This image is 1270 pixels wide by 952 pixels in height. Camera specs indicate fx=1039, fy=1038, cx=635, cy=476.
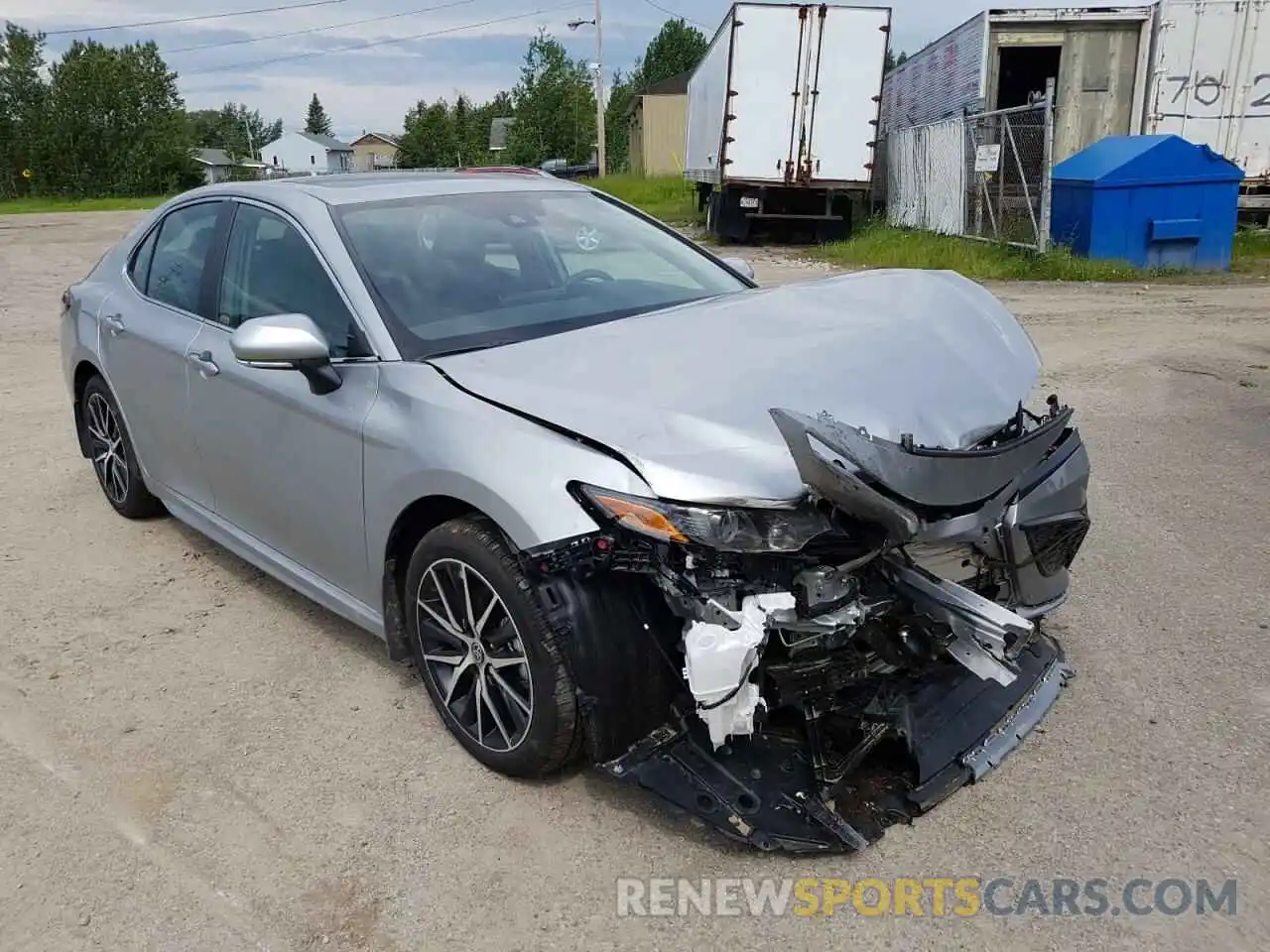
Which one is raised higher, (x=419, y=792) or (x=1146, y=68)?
Answer: (x=1146, y=68)

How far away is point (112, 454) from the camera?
5.18 meters

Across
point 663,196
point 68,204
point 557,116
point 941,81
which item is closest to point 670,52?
point 557,116

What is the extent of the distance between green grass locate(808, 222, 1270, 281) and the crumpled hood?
1035 centimetres

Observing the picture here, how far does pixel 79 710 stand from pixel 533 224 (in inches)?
94.3

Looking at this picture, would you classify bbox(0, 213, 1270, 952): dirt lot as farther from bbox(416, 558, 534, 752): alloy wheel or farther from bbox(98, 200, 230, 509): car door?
bbox(98, 200, 230, 509): car door

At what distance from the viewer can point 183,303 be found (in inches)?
171

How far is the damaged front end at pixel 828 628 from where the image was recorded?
2529mm

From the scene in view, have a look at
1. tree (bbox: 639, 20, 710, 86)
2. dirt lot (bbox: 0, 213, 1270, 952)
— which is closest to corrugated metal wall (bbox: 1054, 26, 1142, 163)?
dirt lot (bbox: 0, 213, 1270, 952)

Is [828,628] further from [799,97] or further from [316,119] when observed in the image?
[316,119]

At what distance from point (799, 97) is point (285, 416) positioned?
612 inches

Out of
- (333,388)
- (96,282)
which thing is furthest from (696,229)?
(333,388)

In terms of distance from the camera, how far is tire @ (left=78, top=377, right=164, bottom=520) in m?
4.98

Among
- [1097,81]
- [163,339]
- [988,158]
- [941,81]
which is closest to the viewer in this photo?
[163,339]

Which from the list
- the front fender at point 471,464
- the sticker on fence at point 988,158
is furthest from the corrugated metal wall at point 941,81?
the front fender at point 471,464
